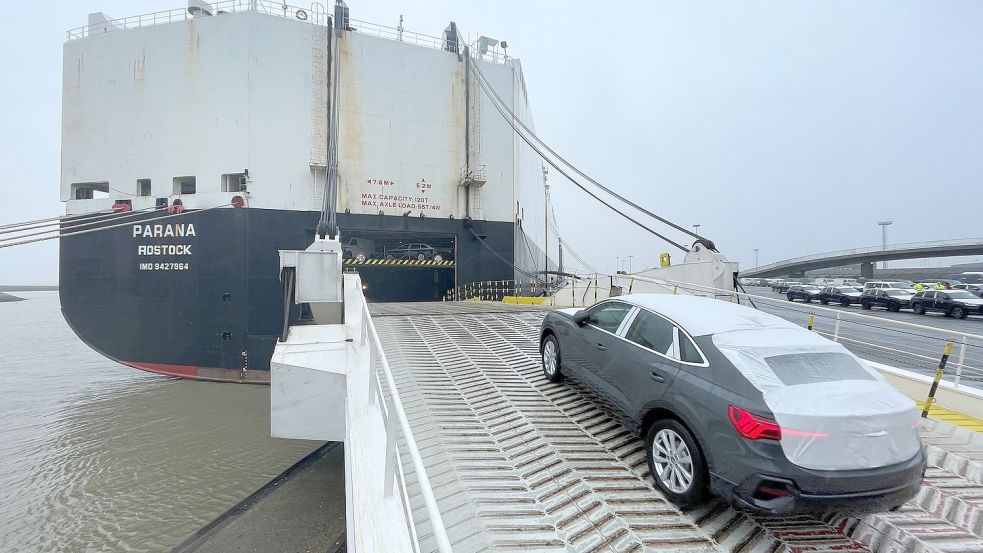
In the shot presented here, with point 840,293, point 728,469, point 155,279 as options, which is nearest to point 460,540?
point 728,469

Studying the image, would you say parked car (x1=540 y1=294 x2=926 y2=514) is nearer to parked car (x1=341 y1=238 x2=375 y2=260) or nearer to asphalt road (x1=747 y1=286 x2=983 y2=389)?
asphalt road (x1=747 y1=286 x2=983 y2=389)

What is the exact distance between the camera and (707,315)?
3957 mm

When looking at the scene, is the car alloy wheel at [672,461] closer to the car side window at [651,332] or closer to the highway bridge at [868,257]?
the car side window at [651,332]

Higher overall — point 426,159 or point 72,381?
point 426,159

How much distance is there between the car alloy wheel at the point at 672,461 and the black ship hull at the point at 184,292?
11.3 metres

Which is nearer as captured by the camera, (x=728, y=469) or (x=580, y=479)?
(x=728, y=469)

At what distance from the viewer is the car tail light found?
8.98 feet

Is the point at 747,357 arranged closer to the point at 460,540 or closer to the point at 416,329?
the point at 460,540

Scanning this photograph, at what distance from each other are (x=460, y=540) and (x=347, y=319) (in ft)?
17.9

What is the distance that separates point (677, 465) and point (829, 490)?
938mm

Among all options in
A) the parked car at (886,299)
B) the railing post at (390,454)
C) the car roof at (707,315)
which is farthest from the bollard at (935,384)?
the parked car at (886,299)

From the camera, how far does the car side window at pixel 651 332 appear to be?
150 inches

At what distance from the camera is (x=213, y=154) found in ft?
44.6

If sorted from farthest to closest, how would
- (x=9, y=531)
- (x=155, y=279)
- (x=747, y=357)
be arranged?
1. (x=155, y=279)
2. (x=9, y=531)
3. (x=747, y=357)
